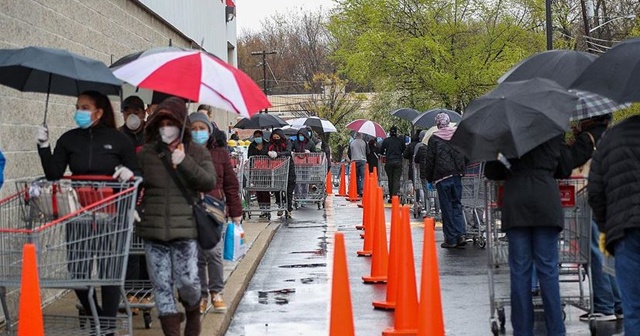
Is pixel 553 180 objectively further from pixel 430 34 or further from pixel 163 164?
pixel 430 34

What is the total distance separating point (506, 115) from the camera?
29.9 feet

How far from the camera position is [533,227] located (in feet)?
29.4

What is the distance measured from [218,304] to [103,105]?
301 centimetres

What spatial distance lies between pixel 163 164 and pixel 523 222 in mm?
2759

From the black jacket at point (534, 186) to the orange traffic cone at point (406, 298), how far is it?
3.22 ft

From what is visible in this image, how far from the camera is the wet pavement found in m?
10.8

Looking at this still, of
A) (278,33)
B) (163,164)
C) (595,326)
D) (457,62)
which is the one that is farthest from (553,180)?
→ (278,33)

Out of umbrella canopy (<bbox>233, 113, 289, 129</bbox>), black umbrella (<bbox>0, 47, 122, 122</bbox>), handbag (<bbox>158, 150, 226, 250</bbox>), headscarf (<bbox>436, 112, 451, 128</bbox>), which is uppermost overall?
umbrella canopy (<bbox>233, 113, 289, 129</bbox>)

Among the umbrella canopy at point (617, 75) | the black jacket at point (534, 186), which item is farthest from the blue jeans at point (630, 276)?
the black jacket at point (534, 186)

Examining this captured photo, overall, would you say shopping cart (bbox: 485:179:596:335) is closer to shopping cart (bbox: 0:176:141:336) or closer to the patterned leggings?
the patterned leggings

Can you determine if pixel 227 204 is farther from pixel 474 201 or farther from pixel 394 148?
pixel 394 148

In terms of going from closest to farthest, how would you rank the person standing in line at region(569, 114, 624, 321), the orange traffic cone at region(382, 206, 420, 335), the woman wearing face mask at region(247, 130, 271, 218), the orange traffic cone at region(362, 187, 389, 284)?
the orange traffic cone at region(382, 206, 420, 335) → the person standing in line at region(569, 114, 624, 321) → the orange traffic cone at region(362, 187, 389, 284) → the woman wearing face mask at region(247, 130, 271, 218)

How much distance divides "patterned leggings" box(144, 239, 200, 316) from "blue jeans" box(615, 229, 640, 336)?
9.82 feet

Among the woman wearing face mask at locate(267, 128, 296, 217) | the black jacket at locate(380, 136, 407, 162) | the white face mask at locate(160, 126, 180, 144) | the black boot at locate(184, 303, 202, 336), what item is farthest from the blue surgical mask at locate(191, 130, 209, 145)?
the black jacket at locate(380, 136, 407, 162)
